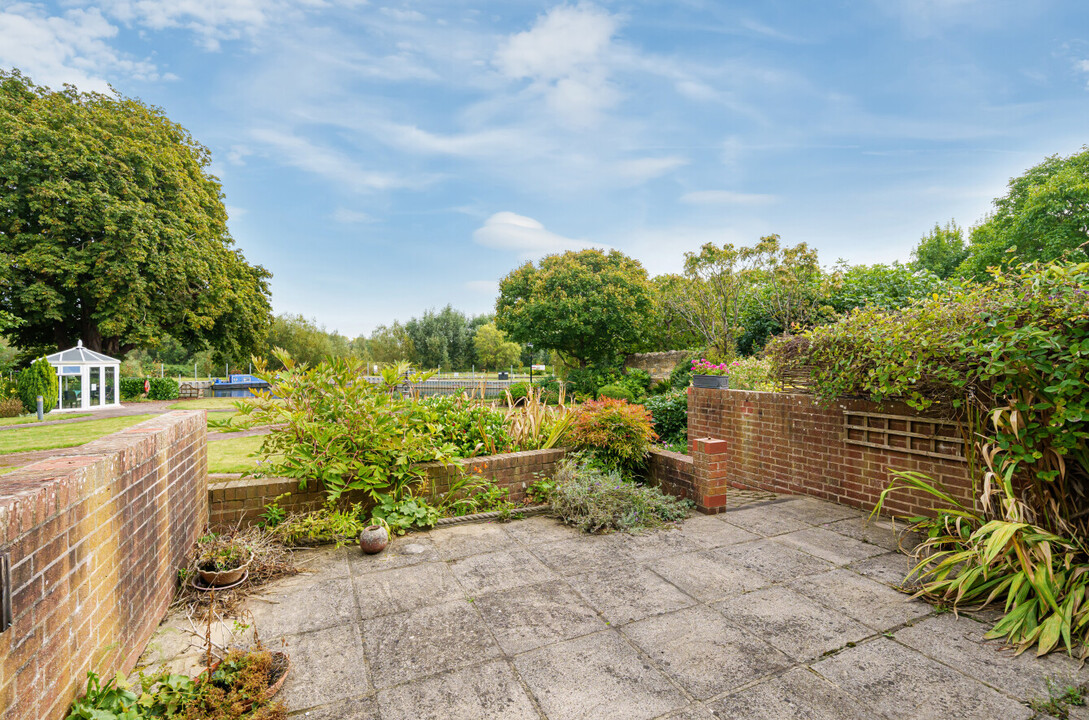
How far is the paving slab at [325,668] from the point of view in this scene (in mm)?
1927

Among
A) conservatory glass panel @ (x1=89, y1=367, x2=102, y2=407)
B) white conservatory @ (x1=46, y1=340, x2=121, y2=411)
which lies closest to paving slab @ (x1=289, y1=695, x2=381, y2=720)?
white conservatory @ (x1=46, y1=340, x2=121, y2=411)

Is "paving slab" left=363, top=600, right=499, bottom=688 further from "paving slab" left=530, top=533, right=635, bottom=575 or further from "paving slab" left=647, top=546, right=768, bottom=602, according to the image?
"paving slab" left=647, top=546, right=768, bottom=602

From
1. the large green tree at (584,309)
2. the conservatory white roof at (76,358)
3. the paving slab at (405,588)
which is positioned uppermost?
the large green tree at (584,309)

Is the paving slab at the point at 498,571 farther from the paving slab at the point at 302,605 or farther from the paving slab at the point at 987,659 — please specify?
the paving slab at the point at 987,659

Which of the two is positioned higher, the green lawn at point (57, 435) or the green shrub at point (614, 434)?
the green shrub at point (614, 434)

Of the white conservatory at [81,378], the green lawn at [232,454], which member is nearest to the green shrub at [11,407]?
the white conservatory at [81,378]

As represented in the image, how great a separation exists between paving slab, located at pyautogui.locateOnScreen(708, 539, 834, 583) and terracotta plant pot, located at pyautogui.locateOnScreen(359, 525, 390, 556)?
2394 mm

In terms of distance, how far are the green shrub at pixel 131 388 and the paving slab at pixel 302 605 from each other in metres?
23.4

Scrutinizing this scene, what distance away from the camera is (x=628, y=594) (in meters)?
2.83

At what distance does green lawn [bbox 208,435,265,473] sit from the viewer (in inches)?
256

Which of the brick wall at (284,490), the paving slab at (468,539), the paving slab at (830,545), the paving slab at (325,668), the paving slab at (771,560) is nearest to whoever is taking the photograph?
the paving slab at (325,668)

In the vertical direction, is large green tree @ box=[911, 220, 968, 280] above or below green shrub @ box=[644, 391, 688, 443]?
above

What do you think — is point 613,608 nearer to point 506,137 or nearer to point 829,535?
point 829,535

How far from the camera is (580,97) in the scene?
28.6 feet
